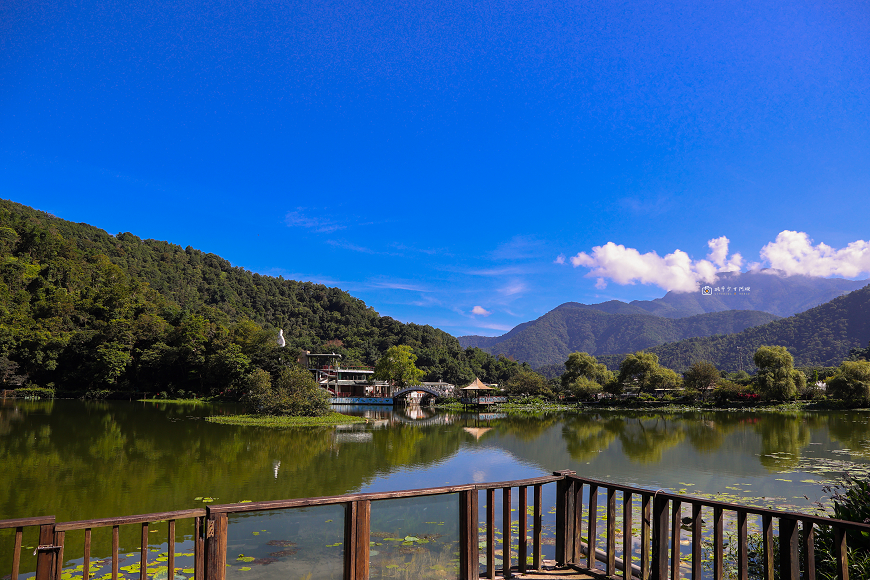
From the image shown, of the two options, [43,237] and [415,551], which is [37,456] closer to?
[415,551]

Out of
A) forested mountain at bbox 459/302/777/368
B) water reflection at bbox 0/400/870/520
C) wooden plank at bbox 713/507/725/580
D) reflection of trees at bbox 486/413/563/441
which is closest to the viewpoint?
wooden plank at bbox 713/507/725/580

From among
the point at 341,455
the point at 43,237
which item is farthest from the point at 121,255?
the point at 341,455

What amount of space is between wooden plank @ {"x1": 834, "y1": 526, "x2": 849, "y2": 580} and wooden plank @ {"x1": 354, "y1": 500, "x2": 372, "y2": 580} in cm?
295

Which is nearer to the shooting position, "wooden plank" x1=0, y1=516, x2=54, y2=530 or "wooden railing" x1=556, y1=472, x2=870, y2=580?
"wooden plank" x1=0, y1=516, x2=54, y2=530

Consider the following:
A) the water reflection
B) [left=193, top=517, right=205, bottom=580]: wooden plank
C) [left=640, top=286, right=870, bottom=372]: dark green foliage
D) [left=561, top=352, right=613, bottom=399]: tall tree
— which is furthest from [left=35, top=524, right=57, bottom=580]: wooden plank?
[left=640, top=286, right=870, bottom=372]: dark green foliage

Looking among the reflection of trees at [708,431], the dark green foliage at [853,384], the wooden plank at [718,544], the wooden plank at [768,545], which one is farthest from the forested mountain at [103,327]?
the dark green foliage at [853,384]

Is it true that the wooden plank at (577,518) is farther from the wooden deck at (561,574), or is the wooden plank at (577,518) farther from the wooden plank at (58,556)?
the wooden plank at (58,556)

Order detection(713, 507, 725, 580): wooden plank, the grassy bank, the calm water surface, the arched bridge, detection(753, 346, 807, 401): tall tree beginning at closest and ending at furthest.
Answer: detection(713, 507, 725, 580): wooden plank < the calm water surface < the grassy bank < detection(753, 346, 807, 401): tall tree < the arched bridge

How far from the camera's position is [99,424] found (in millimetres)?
20719

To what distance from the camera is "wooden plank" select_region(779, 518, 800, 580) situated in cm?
316

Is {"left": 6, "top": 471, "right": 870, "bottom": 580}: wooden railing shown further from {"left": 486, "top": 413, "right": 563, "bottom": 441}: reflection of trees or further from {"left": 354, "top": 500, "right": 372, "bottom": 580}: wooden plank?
{"left": 486, "top": 413, "right": 563, "bottom": 441}: reflection of trees

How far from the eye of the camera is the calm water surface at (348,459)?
986 cm

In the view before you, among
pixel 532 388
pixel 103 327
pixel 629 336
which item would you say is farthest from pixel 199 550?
pixel 629 336

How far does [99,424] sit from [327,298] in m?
66.8
